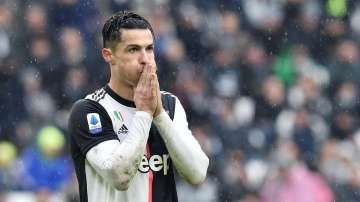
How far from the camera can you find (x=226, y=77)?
8.70 m

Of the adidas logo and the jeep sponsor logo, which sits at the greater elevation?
the adidas logo

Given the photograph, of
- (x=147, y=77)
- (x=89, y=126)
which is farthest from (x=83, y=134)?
(x=147, y=77)

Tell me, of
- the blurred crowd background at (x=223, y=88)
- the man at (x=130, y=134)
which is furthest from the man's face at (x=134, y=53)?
the blurred crowd background at (x=223, y=88)

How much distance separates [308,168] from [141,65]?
5064 mm

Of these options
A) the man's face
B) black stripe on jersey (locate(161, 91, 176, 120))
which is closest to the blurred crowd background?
black stripe on jersey (locate(161, 91, 176, 120))

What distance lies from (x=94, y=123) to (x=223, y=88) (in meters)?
5.23

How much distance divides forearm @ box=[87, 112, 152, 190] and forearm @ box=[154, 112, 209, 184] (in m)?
0.08

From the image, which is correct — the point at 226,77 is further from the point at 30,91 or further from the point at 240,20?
the point at 30,91

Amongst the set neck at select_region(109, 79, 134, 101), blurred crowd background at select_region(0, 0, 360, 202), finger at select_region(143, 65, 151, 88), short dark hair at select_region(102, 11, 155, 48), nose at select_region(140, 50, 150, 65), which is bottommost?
blurred crowd background at select_region(0, 0, 360, 202)

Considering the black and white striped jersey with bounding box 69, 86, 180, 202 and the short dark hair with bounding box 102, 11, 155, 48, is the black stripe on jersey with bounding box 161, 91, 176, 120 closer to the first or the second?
the black and white striped jersey with bounding box 69, 86, 180, 202

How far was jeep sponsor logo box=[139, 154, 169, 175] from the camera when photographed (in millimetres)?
3453

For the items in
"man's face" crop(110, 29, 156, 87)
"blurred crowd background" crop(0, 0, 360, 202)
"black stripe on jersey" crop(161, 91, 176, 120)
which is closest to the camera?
"man's face" crop(110, 29, 156, 87)

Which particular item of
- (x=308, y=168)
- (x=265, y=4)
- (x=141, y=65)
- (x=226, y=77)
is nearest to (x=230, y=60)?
(x=226, y=77)

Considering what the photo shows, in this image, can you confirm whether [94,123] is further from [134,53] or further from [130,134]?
[134,53]
